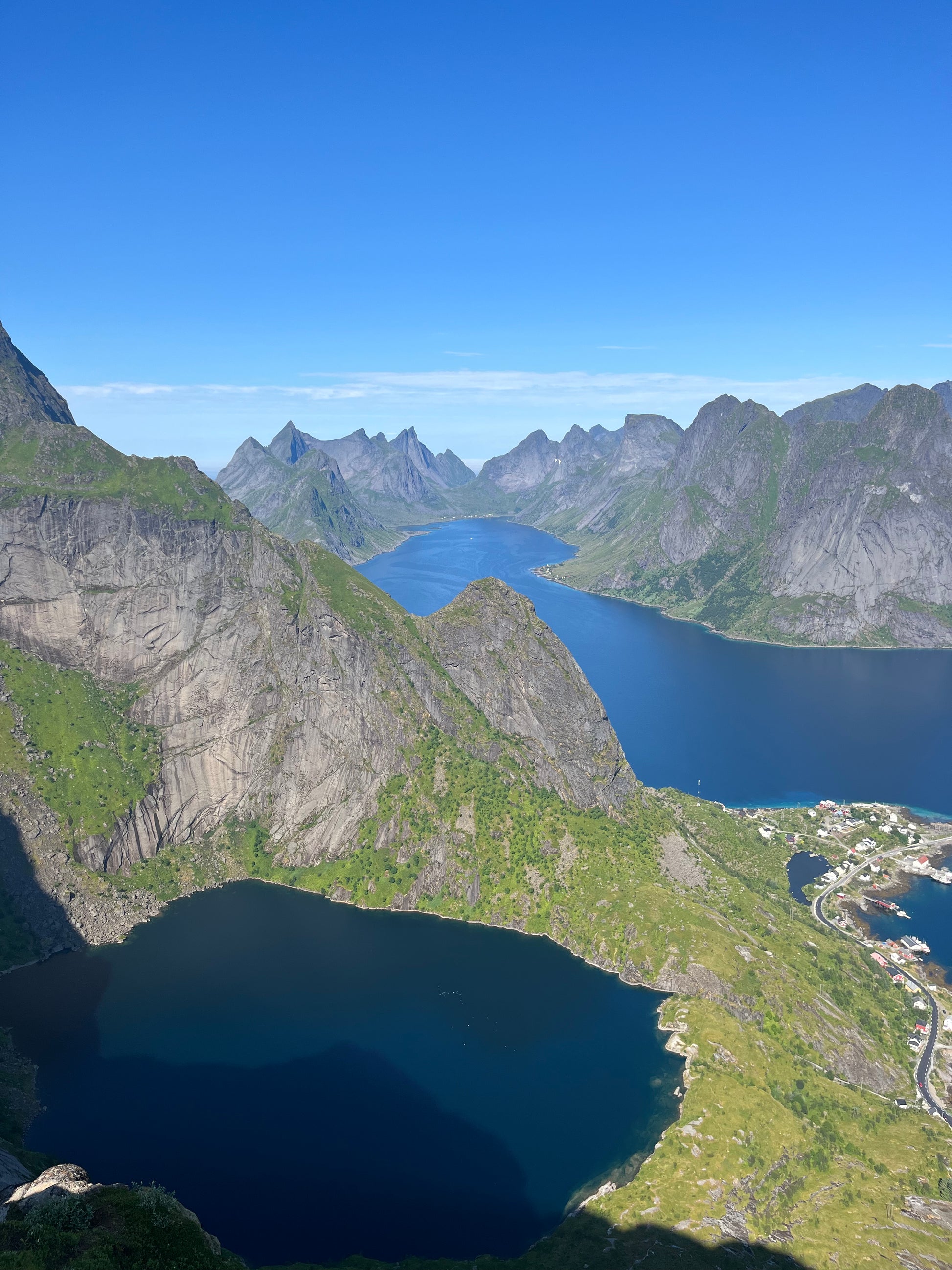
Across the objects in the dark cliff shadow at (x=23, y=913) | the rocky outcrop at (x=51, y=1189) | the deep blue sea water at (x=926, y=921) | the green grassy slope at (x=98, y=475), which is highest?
the green grassy slope at (x=98, y=475)

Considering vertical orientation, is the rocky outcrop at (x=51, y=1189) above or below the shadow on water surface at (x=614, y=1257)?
above

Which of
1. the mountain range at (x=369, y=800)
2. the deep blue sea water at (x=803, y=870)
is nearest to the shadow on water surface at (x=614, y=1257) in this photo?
the mountain range at (x=369, y=800)

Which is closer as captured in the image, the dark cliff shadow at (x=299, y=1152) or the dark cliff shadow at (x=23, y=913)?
the dark cliff shadow at (x=299, y=1152)

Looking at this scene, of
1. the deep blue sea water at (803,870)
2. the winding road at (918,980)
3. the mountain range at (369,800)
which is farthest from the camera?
the deep blue sea water at (803,870)

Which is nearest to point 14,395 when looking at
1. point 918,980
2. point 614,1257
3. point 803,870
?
point 614,1257

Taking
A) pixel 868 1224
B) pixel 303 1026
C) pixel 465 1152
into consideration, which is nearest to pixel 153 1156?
pixel 303 1026

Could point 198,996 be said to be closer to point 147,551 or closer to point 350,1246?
point 350,1246

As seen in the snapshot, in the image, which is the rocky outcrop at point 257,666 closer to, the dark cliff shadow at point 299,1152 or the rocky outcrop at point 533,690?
the rocky outcrop at point 533,690
